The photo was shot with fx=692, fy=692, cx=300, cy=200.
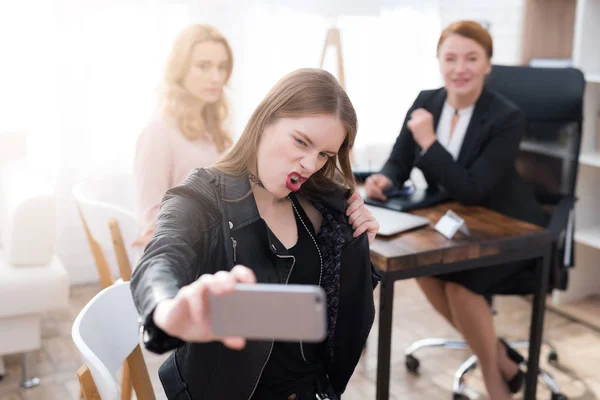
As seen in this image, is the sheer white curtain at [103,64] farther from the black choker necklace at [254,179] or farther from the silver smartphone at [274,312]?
the silver smartphone at [274,312]

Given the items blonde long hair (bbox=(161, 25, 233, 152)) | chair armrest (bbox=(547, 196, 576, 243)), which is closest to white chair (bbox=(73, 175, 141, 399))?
blonde long hair (bbox=(161, 25, 233, 152))

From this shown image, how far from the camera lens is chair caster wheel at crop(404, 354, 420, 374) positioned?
2609mm

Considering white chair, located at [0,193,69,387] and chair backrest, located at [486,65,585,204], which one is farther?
chair backrest, located at [486,65,585,204]

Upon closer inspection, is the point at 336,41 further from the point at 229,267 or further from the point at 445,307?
the point at 229,267

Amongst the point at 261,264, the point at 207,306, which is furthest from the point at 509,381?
the point at 207,306

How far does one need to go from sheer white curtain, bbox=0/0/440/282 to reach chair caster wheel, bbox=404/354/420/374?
122cm

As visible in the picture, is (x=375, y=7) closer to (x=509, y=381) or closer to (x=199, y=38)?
(x=199, y=38)

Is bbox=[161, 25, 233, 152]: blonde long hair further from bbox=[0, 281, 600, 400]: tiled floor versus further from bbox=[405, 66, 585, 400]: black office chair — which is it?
bbox=[405, 66, 585, 400]: black office chair

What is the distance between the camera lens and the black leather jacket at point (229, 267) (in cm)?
101

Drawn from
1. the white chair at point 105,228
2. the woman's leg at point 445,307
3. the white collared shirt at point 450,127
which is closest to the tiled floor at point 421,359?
the woman's leg at point 445,307

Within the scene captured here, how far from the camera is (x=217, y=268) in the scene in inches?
46.5

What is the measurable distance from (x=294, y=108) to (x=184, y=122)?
1223 millimetres

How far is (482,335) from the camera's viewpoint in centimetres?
227

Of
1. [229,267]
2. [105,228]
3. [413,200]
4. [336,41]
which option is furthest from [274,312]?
[336,41]
